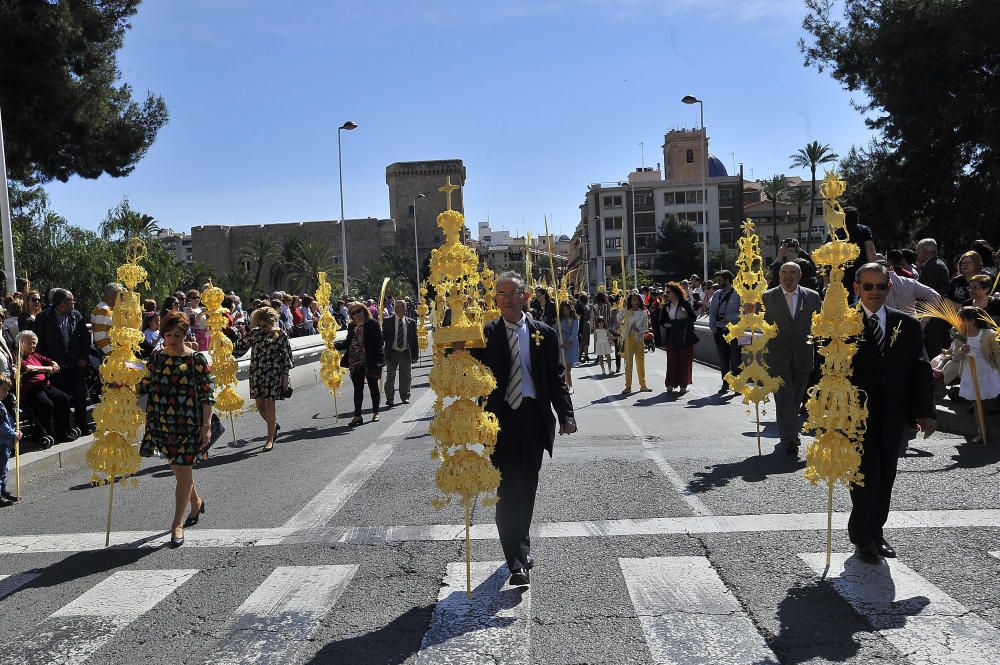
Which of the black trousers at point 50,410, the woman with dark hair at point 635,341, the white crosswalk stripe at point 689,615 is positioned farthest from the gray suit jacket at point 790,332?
the black trousers at point 50,410

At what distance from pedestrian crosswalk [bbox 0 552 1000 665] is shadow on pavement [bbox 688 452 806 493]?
7.29 ft

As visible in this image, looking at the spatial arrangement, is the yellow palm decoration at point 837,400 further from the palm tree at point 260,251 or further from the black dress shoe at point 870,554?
the palm tree at point 260,251

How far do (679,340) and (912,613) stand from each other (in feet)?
34.2

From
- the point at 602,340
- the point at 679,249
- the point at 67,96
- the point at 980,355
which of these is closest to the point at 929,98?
the point at 602,340

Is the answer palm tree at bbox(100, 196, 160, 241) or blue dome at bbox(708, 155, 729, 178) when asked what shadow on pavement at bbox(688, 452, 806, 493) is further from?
blue dome at bbox(708, 155, 729, 178)

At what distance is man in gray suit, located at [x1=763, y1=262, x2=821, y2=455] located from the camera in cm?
891

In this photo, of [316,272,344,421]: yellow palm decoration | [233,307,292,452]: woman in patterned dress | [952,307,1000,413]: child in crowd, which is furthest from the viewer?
→ [316,272,344,421]: yellow palm decoration

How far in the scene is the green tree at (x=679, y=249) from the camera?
90.3m

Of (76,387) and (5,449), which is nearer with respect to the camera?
(5,449)

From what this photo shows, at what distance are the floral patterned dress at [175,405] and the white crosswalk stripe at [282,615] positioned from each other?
152cm

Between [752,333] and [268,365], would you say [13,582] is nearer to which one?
[268,365]

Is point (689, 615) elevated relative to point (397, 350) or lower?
lower

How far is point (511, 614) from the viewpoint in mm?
4719

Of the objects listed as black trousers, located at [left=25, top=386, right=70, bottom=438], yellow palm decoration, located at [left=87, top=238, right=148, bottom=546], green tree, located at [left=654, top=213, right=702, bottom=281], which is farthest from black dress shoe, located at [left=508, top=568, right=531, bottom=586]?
green tree, located at [left=654, top=213, right=702, bottom=281]
